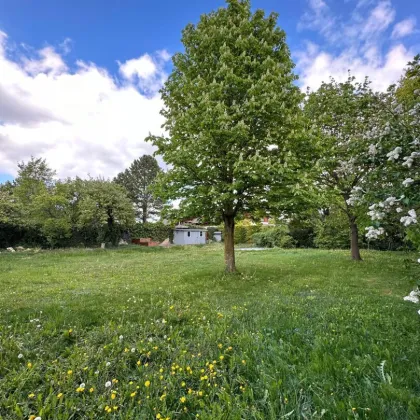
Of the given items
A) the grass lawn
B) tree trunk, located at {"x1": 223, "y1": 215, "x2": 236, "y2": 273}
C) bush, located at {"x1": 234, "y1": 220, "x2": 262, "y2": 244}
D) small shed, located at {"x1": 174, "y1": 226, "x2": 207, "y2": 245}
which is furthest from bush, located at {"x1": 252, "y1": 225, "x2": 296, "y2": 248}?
the grass lawn

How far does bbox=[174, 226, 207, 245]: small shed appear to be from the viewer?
29692 millimetres

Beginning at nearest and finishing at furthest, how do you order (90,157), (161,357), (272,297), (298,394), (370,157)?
(298,394), (161,357), (370,157), (272,297), (90,157)

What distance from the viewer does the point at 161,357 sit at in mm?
2922

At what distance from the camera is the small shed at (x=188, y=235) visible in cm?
2969

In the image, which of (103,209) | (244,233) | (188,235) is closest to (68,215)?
(103,209)

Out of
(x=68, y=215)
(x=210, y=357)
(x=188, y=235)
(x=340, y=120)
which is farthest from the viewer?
(x=188, y=235)

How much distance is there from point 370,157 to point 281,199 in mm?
2969

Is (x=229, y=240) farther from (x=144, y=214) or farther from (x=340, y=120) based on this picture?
(x=144, y=214)

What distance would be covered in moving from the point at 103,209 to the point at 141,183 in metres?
16.4

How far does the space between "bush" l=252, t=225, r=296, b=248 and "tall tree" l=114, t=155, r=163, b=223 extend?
56.8ft

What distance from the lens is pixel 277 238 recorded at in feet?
76.7

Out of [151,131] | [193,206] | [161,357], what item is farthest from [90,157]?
[161,357]

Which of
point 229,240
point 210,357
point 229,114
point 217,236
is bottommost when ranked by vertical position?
point 210,357

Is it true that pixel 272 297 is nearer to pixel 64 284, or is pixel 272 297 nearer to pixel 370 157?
pixel 370 157
